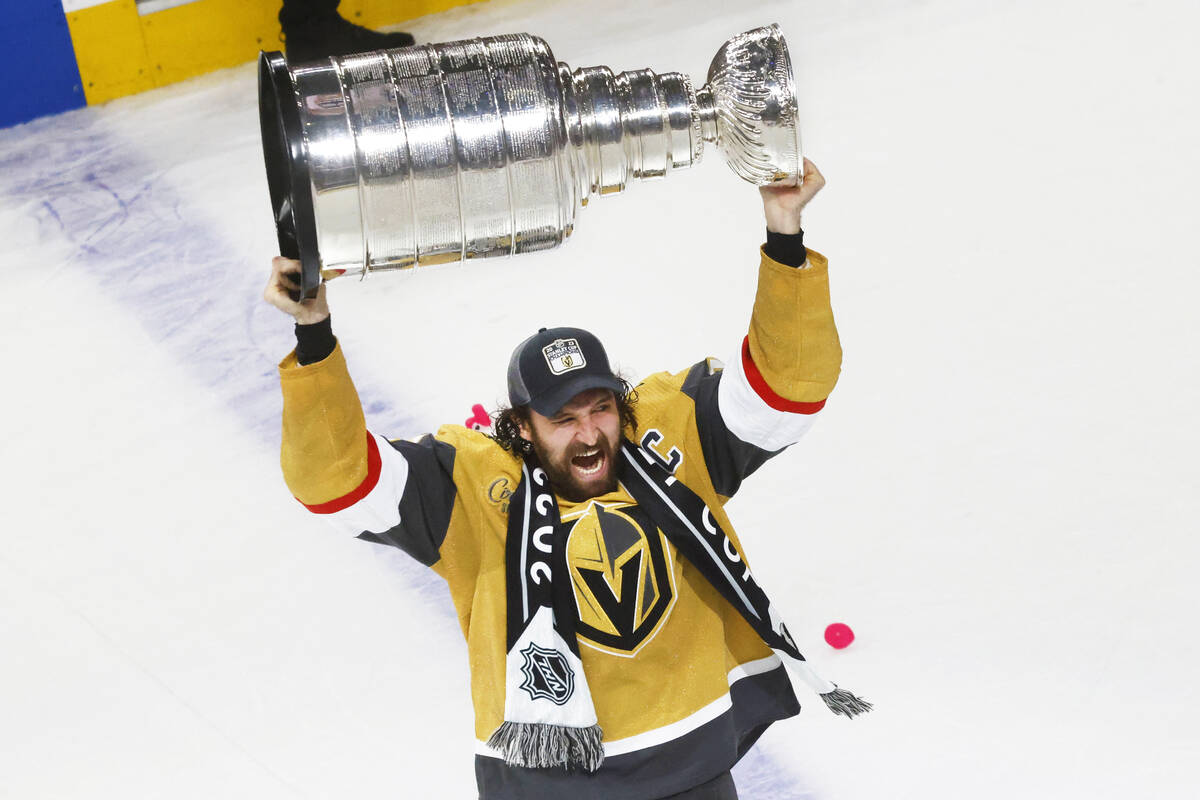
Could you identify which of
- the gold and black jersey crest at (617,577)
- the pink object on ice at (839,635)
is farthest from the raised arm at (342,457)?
the pink object on ice at (839,635)

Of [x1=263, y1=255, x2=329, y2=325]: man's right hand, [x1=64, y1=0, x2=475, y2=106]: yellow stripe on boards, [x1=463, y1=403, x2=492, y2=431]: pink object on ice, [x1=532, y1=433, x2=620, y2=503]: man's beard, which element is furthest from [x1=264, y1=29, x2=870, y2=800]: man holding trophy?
[x1=64, y1=0, x2=475, y2=106]: yellow stripe on boards

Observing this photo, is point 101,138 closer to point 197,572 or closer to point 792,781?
point 197,572

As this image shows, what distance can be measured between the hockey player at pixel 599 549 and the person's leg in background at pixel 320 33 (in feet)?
7.73

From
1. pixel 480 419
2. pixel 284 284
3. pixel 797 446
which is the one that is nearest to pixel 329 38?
pixel 480 419

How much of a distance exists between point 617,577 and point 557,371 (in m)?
0.33

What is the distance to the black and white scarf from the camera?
2.27 metres

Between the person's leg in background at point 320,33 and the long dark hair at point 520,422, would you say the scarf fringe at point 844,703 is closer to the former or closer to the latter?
the long dark hair at point 520,422

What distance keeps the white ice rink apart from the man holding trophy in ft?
2.05

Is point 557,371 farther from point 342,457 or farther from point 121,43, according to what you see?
point 121,43

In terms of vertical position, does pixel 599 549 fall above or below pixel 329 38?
below

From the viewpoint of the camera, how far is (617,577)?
2314 mm

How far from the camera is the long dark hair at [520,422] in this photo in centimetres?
239

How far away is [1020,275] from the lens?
3613mm

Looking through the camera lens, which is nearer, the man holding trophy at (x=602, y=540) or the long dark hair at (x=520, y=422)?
the man holding trophy at (x=602, y=540)
